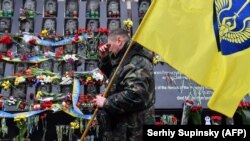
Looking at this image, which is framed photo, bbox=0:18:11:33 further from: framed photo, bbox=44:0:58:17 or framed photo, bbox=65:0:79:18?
framed photo, bbox=65:0:79:18

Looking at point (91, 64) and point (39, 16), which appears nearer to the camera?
point (91, 64)

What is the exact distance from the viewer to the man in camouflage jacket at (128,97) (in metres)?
3.94

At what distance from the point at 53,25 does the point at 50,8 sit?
416 mm

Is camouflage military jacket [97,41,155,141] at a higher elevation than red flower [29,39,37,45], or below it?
below

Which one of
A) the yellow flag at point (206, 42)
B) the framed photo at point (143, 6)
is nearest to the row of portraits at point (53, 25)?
the framed photo at point (143, 6)

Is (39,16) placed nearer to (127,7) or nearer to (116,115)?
(127,7)

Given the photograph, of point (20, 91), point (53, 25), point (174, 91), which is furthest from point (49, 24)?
point (174, 91)

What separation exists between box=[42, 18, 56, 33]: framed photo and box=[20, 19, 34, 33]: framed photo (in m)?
0.20

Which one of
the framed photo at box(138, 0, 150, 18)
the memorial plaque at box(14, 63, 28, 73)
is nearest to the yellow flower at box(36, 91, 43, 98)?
the memorial plaque at box(14, 63, 28, 73)

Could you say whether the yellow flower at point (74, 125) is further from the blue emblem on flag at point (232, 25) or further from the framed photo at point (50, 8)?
the blue emblem on flag at point (232, 25)

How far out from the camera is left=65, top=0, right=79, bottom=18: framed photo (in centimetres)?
811

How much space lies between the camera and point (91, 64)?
7.45 metres

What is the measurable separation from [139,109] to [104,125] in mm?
398

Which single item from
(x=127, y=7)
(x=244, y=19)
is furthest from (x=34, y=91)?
(x=244, y=19)
